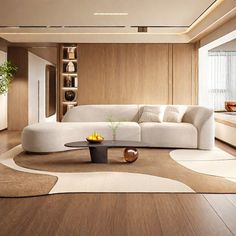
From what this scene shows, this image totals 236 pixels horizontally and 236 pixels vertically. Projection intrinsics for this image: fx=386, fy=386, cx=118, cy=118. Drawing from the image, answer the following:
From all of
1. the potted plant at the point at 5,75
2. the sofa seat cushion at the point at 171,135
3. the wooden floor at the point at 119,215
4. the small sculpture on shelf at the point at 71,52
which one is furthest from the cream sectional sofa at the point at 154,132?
the potted plant at the point at 5,75

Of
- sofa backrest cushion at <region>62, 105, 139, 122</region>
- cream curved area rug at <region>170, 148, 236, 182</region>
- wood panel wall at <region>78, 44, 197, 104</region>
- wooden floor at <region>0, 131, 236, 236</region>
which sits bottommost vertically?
wooden floor at <region>0, 131, 236, 236</region>

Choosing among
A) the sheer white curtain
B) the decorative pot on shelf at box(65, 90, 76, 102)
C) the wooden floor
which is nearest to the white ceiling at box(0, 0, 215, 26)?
the decorative pot on shelf at box(65, 90, 76, 102)

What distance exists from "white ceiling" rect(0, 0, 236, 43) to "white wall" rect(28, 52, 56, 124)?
271 centimetres

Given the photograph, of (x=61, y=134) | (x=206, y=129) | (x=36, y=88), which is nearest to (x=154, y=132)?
(x=206, y=129)

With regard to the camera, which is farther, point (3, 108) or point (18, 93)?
point (3, 108)

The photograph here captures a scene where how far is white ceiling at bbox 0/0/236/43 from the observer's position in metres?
5.84

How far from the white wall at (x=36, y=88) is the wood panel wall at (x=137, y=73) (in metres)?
2.83

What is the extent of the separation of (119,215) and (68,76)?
6.36 m

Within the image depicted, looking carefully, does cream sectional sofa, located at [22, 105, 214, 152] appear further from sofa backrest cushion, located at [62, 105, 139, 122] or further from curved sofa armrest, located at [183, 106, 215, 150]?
sofa backrest cushion, located at [62, 105, 139, 122]

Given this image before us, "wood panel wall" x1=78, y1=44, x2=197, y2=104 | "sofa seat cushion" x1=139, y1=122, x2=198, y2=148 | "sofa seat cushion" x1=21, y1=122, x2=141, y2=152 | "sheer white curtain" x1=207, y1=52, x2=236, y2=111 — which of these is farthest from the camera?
"sheer white curtain" x1=207, y1=52, x2=236, y2=111

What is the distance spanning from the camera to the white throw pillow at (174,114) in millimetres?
7358

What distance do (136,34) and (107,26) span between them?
Answer: 95 cm

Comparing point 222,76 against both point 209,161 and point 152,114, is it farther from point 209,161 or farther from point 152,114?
point 209,161

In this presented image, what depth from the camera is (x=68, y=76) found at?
9047 millimetres
